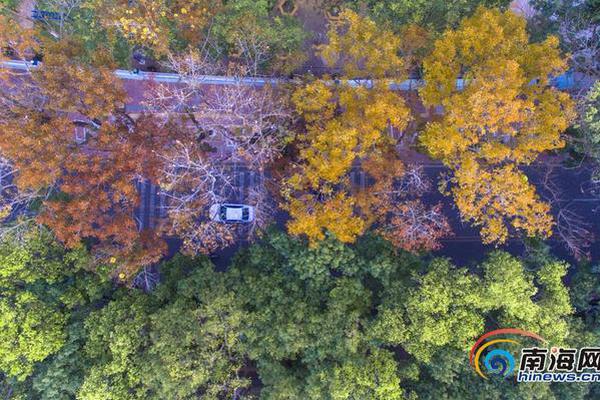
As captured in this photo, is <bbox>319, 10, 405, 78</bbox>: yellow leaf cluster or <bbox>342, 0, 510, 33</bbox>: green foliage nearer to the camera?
<bbox>319, 10, 405, 78</bbox>: yellow leaf cluster

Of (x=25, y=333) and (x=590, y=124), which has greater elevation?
(x=590, y=124)

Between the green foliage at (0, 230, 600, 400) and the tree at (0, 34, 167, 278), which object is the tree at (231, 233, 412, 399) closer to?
the green foliage at (0, 230, 600, 400)

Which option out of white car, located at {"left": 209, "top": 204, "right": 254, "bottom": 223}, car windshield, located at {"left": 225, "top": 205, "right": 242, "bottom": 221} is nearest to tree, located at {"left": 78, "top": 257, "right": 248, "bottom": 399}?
white car, located at {"left": 209, "top": 204, "right": 254, "bottom": 223}

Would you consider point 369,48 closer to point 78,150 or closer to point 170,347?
point 78,150

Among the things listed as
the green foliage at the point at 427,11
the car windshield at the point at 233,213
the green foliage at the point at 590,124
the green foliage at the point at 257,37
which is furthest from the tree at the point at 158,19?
the green foliage at the point at 590,124

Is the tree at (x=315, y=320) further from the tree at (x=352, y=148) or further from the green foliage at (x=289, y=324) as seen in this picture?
the tree at (x=352, y=148)

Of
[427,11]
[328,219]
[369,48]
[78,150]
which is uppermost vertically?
[427,11]

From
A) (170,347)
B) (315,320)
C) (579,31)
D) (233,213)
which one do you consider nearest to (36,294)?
(170,347)

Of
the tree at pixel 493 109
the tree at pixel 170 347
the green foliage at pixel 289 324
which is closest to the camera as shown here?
the tree at pixel 493 109

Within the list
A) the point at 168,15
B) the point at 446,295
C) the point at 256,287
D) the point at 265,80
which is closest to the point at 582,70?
the point at 446,295
